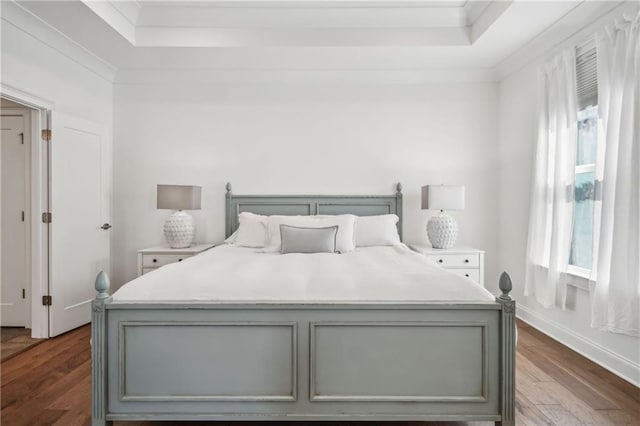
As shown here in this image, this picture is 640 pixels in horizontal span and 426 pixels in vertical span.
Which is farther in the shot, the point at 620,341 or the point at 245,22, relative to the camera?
the point at 245,22

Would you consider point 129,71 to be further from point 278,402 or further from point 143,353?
point 278,402

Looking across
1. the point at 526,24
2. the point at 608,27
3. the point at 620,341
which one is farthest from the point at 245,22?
the point at 620,341

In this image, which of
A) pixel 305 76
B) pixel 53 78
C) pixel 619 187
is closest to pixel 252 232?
pixel 305 76

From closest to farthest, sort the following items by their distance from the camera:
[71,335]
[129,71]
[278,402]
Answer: [278,402], [71,335], [129,71]

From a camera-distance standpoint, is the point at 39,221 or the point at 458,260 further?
the point at 458,260

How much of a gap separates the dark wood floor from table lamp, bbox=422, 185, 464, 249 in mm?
1170

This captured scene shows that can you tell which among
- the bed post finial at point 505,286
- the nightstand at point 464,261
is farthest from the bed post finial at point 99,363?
the nightstand at point 464,261

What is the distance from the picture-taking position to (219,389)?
1.85 meters

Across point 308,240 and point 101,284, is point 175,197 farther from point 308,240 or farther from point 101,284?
point 101,284

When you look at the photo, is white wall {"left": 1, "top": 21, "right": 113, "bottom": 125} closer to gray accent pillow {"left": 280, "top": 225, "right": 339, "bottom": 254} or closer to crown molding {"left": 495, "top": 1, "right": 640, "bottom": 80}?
gray accent pillow {"left": 280, "top": 225, "right": 339, "bottom": 254}

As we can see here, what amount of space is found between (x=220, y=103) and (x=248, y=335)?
311 centimetres

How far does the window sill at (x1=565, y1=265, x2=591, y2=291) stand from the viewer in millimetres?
2924

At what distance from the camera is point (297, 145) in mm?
4285

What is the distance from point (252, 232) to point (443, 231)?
74.0 inches
